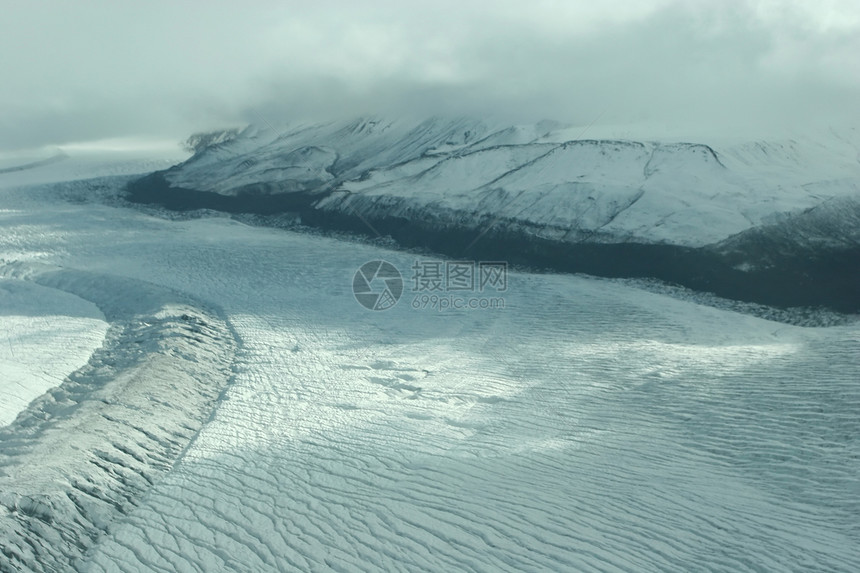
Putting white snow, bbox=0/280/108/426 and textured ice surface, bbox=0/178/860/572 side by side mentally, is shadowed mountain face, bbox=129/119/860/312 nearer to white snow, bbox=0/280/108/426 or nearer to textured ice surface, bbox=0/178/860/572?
textured ice surface, bbox=0/178/860/572

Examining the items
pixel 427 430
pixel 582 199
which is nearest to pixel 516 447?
pixel 427 430

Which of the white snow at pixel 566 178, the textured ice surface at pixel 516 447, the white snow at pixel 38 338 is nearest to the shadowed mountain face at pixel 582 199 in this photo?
the white snow at pixel 566 178

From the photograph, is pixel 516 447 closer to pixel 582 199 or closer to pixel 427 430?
pixel 427 430

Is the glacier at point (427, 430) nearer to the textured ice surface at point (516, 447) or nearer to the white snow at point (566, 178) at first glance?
the textured ice surface at point (516, 447)

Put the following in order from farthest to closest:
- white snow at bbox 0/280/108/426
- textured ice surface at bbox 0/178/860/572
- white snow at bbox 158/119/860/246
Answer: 1. white snow at bbox 158/119/860/246
2. white snow at bbox 0/280/108/426
3. textured ice surface at bbox 0/178/860/572

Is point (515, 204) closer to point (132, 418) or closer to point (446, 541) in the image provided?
point (132, 418)

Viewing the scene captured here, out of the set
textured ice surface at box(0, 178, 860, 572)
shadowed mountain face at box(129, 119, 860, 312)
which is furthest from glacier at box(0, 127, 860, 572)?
shadowed mountain face at box(129, 119, 860, 312)
